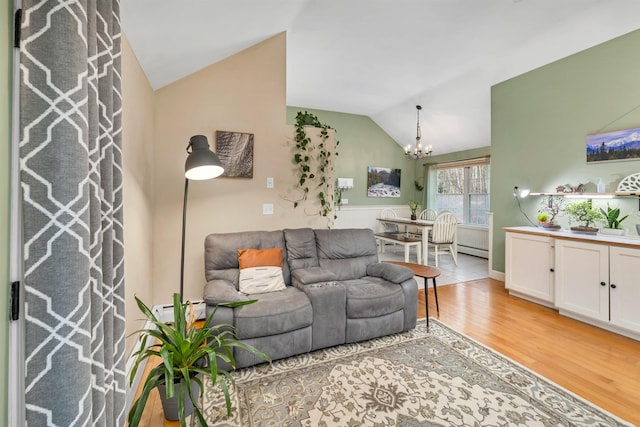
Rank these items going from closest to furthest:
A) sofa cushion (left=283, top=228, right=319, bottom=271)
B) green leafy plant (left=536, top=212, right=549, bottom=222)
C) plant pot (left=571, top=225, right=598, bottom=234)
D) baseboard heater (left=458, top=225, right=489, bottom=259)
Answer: sofa cushion (left=283, top=228, right=319, bottom=271) < plant pot (left=571, top=225, right=598, bottom=234) < green leafy plant (left=536, top=212, right=549, bottom=222) < baseboard heater (left=458, top=225, right=489, bottom=259)

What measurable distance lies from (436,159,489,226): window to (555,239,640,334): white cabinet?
10.4 feet

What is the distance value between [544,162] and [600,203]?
31.9 inches

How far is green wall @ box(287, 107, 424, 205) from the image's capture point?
6.88m

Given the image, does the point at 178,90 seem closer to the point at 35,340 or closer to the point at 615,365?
the point at 35,340

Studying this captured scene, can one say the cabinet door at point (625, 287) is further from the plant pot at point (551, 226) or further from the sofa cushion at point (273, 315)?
the sofa cushion at point (273, 315)

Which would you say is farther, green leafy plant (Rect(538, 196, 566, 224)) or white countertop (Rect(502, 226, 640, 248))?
green leafy plant (Rect(538, 196, 566, 224))

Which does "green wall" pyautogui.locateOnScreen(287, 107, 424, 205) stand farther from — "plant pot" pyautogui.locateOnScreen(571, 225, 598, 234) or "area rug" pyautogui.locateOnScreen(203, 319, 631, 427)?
"area rug" pyautogui.locateOnScreen(203, 319, 631, 427)

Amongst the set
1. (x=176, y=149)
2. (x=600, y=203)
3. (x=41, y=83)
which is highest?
(x=176, y=149)

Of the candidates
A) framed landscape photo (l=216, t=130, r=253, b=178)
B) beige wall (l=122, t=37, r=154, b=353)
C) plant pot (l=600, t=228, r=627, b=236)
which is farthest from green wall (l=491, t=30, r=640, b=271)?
beige wall (l=122, t=37, r=154, b=353)

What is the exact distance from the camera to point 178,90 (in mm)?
2914

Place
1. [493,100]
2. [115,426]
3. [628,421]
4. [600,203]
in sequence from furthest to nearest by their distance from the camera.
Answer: [493,100]
[600,203]
[628,421]
[115,426]

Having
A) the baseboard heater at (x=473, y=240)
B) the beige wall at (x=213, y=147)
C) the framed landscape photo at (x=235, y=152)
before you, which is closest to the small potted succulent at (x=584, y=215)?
the baseboard heater at (x=473, y=240)

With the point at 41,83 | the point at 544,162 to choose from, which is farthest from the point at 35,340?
the point at 544,162

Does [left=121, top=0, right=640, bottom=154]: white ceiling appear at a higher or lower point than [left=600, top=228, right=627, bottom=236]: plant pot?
higher
